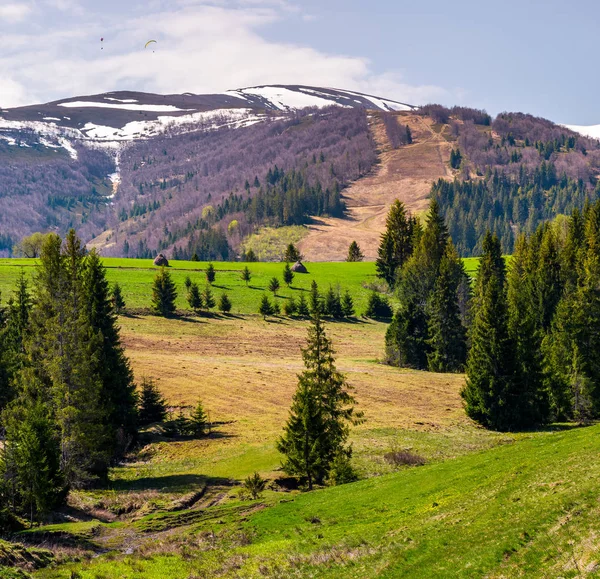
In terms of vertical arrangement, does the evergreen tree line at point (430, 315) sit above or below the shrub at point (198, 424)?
above

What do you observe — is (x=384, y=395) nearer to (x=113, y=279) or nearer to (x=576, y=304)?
(x=576, y=304)

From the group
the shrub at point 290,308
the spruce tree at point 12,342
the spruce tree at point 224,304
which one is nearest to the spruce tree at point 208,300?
the spruce tree at point 224,304

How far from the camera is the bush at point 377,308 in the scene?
116 m

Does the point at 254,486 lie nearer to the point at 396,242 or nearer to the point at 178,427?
the point at 178,427

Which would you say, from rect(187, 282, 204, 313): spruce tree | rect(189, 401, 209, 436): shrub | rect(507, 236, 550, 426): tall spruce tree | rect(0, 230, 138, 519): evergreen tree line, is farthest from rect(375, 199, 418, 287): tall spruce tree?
rect(0, 230, 138, 519): evergreen tree line

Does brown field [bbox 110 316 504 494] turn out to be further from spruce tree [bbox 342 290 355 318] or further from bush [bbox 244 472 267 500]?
spruce tree [bbox 342 290 355 318]

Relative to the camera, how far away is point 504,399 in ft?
184

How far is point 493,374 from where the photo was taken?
5712 centimetres

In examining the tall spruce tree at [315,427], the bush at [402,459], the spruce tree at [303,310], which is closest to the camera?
the tall spruce tree at [315,427]

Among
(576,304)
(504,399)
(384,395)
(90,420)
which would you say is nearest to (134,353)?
(384,395)

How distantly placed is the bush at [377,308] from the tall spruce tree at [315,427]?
72.2 m

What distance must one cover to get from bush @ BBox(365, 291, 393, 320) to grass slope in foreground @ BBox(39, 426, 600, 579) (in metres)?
81.2

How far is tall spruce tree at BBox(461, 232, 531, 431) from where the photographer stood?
5581 cm

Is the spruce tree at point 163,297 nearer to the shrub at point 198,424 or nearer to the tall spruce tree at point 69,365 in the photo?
the shrub at point 198,424
